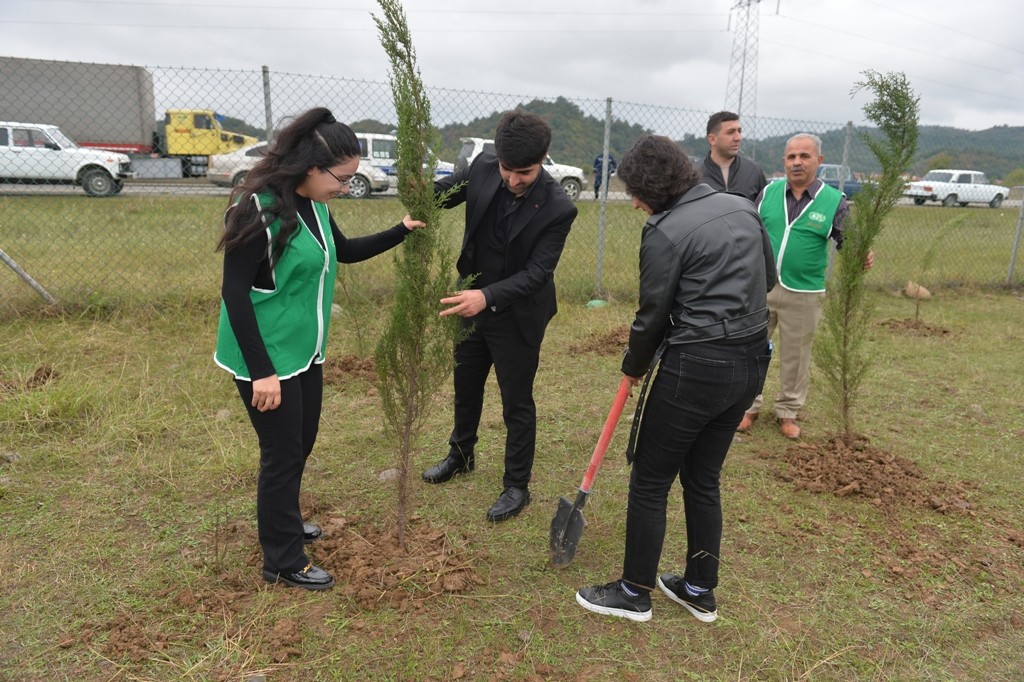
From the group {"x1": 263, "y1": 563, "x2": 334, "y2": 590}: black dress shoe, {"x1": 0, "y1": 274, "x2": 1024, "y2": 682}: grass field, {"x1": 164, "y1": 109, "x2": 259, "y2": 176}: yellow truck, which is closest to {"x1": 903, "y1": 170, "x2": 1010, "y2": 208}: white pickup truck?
{"x1": 0, "y1": 274, "x2": 1024, "y2": 682}: grass field

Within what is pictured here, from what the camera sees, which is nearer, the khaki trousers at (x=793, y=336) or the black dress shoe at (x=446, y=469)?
the black dress shoe at (x=446, y=469)

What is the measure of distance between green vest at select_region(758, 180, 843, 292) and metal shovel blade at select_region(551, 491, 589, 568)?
2.25m

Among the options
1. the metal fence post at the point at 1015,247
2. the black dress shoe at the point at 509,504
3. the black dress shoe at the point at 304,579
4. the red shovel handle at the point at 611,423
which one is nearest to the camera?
the red shovel handle at the point at 611,423

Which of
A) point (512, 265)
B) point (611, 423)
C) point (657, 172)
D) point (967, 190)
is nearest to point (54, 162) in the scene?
point (512, 265)

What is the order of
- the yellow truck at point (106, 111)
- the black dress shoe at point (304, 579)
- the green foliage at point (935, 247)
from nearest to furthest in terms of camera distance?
1. the black dress shoe at point (304, 579)
2. the green foliage at point (935, 247)
3. the yellow truck at point (106, 111)

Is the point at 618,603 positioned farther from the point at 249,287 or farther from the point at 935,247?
the point at 935,247

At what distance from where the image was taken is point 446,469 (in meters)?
3.66

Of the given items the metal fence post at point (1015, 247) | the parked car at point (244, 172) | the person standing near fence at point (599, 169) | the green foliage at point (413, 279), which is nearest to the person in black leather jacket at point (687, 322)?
the green foliage at point (413, 279)

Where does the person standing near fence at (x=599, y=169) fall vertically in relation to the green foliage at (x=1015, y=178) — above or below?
below

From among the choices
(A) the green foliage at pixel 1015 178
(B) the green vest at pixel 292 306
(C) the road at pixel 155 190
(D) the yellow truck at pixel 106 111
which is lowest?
(B) the green vest at pixel 292 306

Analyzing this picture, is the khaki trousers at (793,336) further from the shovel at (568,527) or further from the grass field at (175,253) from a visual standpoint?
the grass field at (175,253)

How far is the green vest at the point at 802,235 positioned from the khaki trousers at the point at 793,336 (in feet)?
0.27

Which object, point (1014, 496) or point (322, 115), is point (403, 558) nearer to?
point (322, 115)

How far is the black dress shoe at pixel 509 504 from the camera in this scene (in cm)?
329
